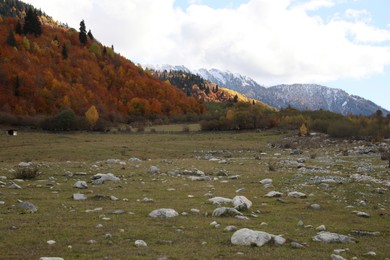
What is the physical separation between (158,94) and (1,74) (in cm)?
7479

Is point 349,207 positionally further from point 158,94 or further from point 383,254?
point 158,94

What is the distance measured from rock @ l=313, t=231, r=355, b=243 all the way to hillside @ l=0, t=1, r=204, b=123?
12745 cm

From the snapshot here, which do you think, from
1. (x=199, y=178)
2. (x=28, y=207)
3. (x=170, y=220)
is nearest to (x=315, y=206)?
(x=170, y=220)

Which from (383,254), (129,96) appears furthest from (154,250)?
(129,96)

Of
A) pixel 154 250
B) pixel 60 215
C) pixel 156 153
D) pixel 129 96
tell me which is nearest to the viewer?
pixel 154 250

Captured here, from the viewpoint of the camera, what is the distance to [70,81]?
158500mm

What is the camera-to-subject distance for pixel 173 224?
11891mm

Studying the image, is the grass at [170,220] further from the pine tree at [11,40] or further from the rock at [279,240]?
the pine tree at [11,40]

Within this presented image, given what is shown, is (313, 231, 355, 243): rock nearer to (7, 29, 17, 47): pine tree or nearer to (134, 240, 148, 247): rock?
(134, 240, 148, 247): rock

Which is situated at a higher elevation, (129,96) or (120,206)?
(129,96)

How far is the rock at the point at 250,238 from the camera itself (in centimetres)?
966

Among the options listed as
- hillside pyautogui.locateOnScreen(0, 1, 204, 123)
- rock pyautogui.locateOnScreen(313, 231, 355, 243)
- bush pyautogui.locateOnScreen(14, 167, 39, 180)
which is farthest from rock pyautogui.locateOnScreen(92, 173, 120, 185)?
hillside pyautogui.locateOnScreen(0, 1, 204, 123)

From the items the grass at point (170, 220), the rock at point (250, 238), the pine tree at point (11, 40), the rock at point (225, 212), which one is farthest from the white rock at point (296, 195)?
the pine tree at point (11, 40)

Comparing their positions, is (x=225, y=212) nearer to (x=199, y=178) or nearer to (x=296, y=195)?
(x=296, y=195)
